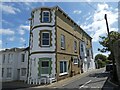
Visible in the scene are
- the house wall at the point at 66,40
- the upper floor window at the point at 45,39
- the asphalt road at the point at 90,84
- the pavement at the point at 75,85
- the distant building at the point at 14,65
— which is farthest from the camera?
the distant building at the point at 14,65

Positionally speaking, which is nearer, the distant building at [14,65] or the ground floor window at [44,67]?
the ground floor window at [44,67]

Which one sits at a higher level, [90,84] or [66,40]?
[66,40]

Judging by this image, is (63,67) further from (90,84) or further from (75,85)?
(90,84)

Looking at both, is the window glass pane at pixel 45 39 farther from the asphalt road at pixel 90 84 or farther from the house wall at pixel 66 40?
the asphalt road at pixel 90 84

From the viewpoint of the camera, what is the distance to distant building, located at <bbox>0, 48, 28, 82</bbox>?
29.4m

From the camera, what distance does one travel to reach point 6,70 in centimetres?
3155

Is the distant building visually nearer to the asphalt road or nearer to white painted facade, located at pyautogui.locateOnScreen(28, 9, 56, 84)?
white painted facade, located at pyautogui.locateOnScreen(28, 9, 56, 84)

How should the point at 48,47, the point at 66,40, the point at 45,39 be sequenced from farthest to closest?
1. the point at 66,40
2. the point at 45,39
3. the point at 48,47

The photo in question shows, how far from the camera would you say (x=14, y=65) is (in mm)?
30703

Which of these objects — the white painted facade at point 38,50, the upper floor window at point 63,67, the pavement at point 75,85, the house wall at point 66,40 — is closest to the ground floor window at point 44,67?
the white painted facade at point 38,50

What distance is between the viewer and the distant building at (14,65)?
2939cm

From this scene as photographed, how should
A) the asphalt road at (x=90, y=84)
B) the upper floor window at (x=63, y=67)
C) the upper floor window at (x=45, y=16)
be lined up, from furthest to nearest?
the upper floor window at (x=63, y=67) < the upper floor window at (x=45, y=16) < the asphalt road at (x=90, y=84)

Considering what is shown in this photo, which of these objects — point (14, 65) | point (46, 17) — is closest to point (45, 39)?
point (46, 17)

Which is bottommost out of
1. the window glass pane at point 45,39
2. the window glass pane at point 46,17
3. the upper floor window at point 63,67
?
the upper floor window at point 63,67
